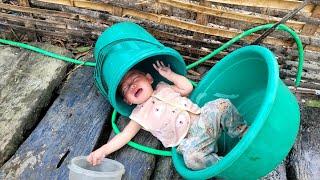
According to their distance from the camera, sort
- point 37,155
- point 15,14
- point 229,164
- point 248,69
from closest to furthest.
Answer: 1. point 229,164
2. point 37,155
3. point 248,69
4. point 15,14

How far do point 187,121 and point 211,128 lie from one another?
0.10 m

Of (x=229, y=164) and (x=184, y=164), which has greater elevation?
(x=229, y=164)

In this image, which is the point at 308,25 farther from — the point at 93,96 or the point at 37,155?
the point at 37,155

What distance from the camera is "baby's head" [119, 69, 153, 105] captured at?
188 centimetres

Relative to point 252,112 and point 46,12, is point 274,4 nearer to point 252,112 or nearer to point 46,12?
point 252,112

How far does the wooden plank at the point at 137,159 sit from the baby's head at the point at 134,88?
0.48 ft

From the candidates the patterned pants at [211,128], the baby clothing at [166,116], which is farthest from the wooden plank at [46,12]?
the patterned pants at [211,128]

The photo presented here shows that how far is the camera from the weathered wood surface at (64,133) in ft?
5.57

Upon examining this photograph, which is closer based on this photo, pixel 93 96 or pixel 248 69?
pixel 248 69

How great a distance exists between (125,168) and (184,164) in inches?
8.1

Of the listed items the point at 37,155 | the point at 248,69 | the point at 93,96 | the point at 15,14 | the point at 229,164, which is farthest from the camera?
the point at 15,14

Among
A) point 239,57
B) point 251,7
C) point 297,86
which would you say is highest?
point 251,7

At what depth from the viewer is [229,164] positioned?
1.46m

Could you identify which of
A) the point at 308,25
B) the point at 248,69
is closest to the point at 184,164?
the point at 248,69
